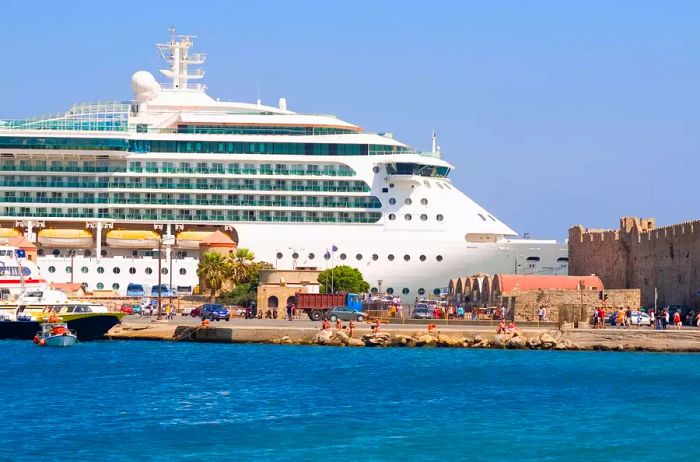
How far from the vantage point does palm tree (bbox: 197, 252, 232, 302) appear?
66062 mm

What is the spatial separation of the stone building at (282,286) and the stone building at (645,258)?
37.3 feet

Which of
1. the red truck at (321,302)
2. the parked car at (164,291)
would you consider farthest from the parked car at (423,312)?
the parked car at (164,291)

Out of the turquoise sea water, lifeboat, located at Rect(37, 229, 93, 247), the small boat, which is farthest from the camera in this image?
lifeboat, located at Rect(37, 229, 93, 247)

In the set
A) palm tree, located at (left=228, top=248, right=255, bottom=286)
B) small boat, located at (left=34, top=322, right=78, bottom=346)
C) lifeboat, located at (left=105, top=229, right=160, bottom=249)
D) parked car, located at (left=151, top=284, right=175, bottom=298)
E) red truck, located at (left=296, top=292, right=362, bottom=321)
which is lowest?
small boat, located at (left=34, top=322, right=78, bottom=346)

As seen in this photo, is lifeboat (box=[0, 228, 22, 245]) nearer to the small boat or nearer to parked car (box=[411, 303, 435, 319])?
the small boat

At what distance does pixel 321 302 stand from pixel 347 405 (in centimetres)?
2613

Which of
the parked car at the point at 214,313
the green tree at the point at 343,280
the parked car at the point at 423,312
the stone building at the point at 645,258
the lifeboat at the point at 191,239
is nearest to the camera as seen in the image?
the stone building at the point at 645,258

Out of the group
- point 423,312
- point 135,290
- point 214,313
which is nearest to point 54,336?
point 214,313

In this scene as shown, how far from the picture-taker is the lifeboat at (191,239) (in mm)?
68938

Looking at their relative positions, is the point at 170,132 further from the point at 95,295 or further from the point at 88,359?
the point at 88,359

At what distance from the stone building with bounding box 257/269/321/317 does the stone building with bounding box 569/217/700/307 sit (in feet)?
37.3

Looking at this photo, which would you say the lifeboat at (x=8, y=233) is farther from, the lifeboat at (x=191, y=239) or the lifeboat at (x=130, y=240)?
the lifeboat at (x=191, y=239)

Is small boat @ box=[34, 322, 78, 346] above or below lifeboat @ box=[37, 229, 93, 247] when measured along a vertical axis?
below

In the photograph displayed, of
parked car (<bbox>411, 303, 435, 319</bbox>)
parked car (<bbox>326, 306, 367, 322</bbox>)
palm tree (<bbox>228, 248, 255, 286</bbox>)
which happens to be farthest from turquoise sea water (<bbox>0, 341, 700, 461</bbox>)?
palm tree (<bbox>228, 248, 255, 286</bbox>)
